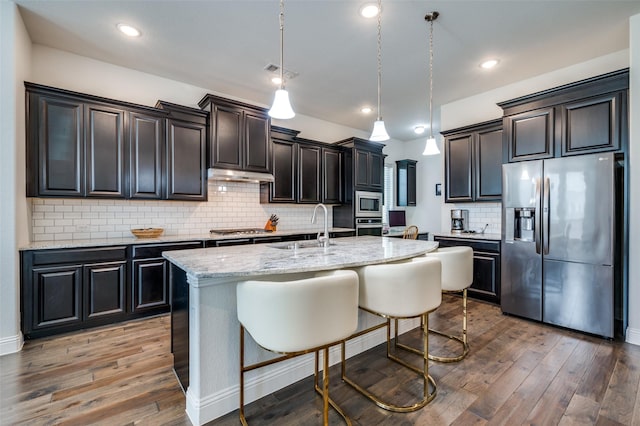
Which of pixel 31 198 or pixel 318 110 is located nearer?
pixel 31 198

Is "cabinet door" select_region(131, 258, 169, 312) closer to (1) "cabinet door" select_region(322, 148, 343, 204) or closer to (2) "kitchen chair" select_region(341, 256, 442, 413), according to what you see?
(2) "kitchen chair" select_region(341, 256, 442, 413)

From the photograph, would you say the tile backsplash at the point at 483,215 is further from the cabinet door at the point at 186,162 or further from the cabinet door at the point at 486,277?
the cabinet door at the point at 186,162

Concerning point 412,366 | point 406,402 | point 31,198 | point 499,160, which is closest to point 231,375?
point 406,402

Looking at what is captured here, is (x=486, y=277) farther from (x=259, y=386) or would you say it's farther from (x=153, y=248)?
(x=153, y=248)

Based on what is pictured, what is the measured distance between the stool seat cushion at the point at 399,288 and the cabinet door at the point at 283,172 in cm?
303

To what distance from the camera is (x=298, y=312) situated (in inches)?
52.8

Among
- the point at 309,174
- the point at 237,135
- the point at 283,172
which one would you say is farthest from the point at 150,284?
the point at 309,174

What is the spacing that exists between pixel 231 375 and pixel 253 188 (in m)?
3.29

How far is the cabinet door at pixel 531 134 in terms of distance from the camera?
10.5ft

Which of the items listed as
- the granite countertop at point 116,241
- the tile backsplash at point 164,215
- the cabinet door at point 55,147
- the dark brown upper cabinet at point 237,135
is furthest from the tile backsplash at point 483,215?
the cabinet door at point 55,147

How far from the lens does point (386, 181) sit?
6918 mm

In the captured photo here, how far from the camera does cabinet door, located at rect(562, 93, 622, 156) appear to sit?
2836 millimetres

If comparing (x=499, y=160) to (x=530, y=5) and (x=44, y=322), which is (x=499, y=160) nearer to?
(x=530, y=5)

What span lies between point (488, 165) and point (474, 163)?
19 centimetres
